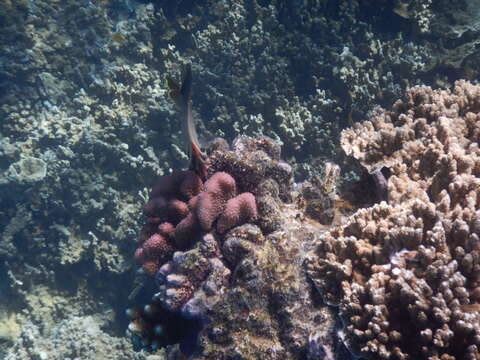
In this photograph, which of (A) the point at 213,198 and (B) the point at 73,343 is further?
(B) the point at 73,343

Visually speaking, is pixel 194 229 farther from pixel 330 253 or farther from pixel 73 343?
pixel 73 343

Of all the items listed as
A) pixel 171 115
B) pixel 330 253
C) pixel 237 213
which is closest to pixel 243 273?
pixel 237 213

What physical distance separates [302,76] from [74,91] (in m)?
5.76

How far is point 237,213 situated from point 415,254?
1.55 m

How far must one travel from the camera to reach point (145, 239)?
161 inches

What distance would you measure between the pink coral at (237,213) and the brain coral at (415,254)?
734 millimetres

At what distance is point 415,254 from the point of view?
2471mm

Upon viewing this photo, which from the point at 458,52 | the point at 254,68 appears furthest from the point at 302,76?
the point at 458,52

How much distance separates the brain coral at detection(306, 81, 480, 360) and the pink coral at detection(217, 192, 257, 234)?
2.41 feet

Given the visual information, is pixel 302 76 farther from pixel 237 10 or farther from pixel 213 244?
pixel 213 244

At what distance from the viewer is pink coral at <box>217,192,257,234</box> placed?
3371mm

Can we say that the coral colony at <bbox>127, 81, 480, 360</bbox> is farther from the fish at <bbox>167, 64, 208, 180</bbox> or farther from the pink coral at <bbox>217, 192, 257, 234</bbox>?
the fish at <bbox>167, 64, 208, 180</bbox>

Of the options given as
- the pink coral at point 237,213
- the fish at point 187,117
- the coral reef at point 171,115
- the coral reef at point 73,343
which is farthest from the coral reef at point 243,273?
the coral reef at point 73,343

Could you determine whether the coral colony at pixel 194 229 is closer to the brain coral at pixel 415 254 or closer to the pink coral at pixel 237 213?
the pink coral at pixel 237 213
